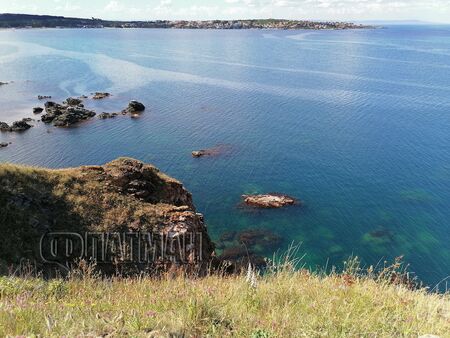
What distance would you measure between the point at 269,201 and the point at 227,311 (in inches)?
1519

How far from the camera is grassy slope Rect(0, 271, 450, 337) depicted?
570 centimetres

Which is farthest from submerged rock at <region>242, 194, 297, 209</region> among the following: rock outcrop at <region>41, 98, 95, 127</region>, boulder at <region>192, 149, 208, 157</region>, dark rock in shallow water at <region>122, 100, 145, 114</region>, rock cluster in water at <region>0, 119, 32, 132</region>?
rock cluster in water at <region>0, 119, 32, 132</region>

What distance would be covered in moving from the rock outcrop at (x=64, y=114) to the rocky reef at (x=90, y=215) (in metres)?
61.8

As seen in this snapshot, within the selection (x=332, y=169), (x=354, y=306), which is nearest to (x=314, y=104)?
(x=332, y=169)

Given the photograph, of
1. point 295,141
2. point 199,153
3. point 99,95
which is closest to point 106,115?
point 99,95

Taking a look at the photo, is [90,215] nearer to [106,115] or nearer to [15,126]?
[15,126]

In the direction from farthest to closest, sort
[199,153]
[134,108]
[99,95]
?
[99,95]
[134,108]
[199,153]

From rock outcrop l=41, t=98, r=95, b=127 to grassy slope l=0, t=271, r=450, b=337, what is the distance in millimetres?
77504

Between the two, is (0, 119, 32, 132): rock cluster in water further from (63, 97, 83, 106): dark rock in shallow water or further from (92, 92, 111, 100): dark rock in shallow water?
(92, 92, 111, 100): dark rock in shallow water

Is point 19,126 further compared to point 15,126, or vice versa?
point 19,126

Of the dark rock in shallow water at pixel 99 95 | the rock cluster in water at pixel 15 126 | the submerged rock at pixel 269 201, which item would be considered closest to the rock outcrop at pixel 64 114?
the rock cluster in water at pixel 15 126

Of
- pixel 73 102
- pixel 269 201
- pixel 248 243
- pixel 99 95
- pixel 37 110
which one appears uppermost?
pixel 99 95

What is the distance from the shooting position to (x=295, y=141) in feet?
218

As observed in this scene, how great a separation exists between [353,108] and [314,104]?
8.95 meters
